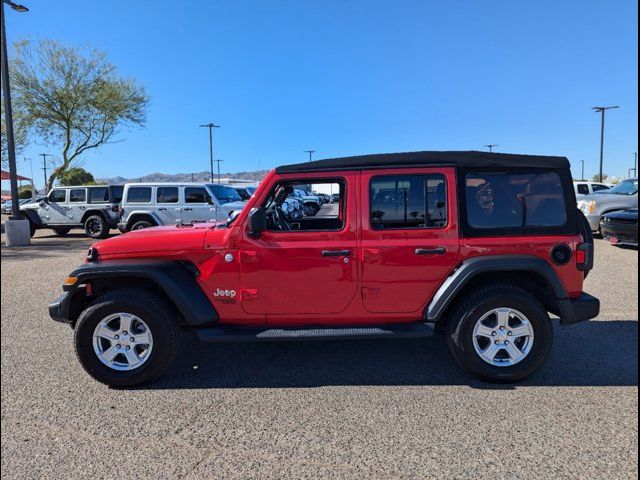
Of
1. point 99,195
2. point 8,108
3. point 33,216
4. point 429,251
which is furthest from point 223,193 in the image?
point 429,251

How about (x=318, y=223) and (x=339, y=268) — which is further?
(x=318, y=223)

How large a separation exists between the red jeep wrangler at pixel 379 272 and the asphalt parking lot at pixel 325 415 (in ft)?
1.01

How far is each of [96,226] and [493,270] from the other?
1475 cm

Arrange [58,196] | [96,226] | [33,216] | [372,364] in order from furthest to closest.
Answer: [58,196]
[33,216]
[96,226]
[372,364]

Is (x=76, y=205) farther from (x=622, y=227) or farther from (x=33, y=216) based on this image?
(x=622, y=227)

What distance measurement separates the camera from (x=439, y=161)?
346 cm

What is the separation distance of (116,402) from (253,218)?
5.56 ft

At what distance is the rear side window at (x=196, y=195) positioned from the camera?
42.4ft

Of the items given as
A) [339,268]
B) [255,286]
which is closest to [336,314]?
[339,268]

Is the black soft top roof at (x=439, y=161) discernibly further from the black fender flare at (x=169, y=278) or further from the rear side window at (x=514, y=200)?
the black fender flare at (x=169, y=278)

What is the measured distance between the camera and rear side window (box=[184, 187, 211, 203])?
12938 millimetres

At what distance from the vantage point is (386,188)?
3486 mm

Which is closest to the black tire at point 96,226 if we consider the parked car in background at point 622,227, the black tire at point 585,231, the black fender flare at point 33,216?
the black fender flare at point 33,216

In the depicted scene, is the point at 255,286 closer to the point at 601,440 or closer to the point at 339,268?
the point at 339,268
